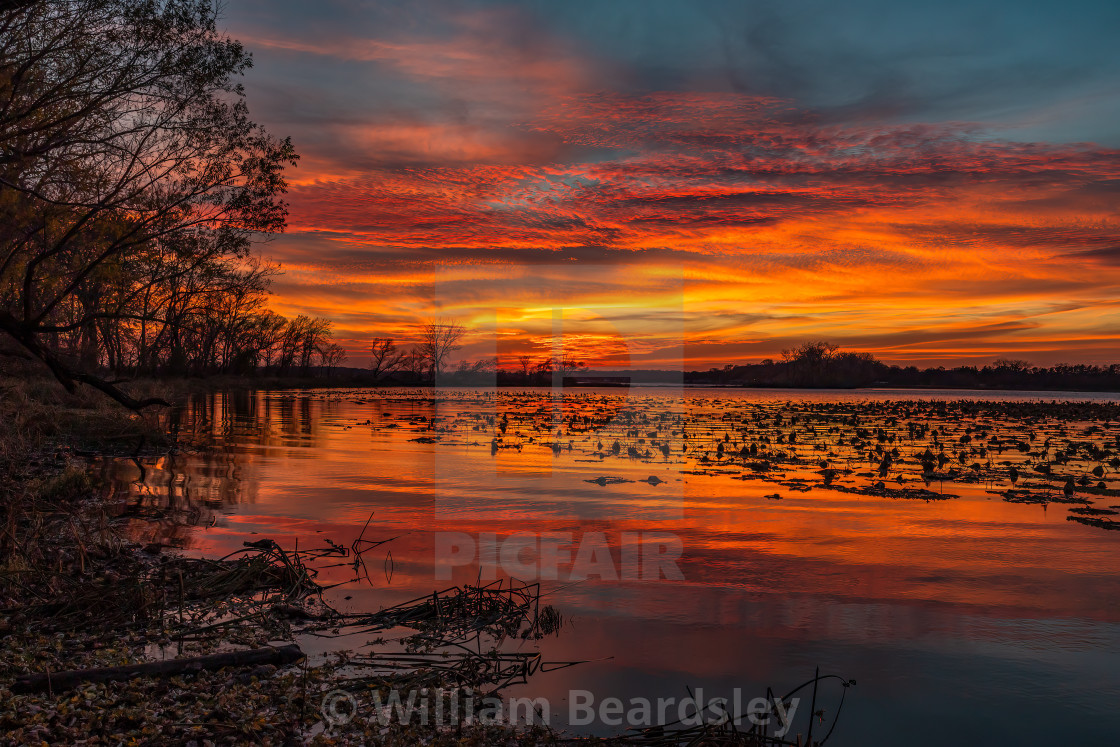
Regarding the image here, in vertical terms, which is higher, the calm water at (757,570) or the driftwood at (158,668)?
the driftwood at (158,668)

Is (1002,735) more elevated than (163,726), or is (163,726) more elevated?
(163,726)

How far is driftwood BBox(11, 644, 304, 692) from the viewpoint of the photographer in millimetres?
4762

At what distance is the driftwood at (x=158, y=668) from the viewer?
4762mm

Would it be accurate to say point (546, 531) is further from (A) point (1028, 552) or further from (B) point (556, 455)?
(B) point (556, 455)

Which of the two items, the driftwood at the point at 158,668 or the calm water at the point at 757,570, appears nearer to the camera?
the driftwood at the point at 158,668

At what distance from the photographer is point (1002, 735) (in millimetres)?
4953

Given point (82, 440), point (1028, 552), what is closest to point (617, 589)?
point (1028, 552)

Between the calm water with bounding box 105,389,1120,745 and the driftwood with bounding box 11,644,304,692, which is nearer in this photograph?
the driftwood with bounding box 11,644,304,692

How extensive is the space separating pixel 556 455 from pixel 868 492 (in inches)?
362

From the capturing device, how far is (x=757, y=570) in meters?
8.69

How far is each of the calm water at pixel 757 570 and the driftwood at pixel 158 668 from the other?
62cm

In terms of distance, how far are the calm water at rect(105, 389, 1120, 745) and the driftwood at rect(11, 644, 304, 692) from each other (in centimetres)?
62

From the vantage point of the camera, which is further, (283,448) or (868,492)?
(283,448)

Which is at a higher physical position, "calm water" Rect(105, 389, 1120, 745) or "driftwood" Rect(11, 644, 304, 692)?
"driftwood" Rect(11, 644, 304, 692)
